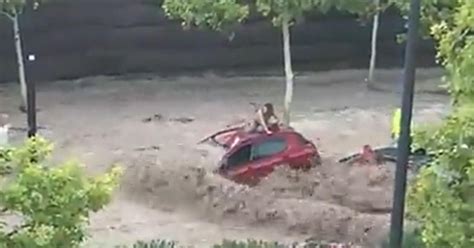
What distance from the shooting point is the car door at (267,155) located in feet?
65.5

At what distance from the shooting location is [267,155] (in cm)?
2014

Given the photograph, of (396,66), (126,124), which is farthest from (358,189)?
(396,66)

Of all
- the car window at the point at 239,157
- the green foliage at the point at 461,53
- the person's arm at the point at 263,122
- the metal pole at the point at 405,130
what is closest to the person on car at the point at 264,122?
the person's arm at the point at 263,122

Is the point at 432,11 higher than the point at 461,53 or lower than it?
lower

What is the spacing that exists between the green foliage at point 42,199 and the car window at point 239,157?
10308mm

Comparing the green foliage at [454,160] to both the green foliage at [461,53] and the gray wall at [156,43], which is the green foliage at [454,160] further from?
the gray wall at [156,43]

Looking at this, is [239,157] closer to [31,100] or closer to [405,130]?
[31,100]

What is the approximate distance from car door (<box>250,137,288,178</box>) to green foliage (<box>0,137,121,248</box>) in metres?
10.2

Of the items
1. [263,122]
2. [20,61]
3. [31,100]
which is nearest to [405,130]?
[263,122]

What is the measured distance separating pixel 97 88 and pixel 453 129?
2029 centimetres

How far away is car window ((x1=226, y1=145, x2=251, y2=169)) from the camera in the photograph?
20141 millimetres

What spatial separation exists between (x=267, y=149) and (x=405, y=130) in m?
7.89

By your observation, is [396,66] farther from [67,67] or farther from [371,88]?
[67,67]

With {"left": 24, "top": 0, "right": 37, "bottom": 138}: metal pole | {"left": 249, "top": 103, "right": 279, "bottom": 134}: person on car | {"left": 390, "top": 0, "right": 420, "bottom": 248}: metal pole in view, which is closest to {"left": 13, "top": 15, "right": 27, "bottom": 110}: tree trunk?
{"left": 24, "top": 0, "right": 37, "bottom": 138}: metal pole
